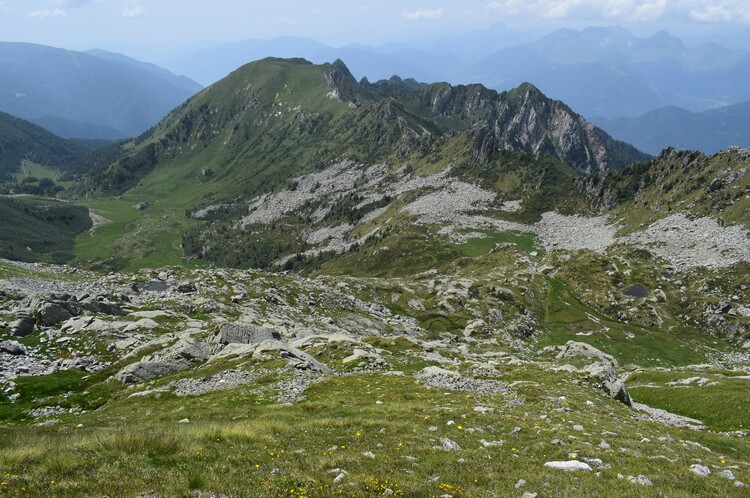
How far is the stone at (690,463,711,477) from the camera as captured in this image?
1627cm

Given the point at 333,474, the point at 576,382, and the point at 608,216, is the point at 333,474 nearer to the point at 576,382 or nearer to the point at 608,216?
the point at 576,382

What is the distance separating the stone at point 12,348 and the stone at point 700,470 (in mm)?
57206

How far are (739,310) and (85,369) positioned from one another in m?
121

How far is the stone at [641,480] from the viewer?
49.2 feet

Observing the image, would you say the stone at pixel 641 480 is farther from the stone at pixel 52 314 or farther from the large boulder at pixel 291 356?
the stone at pixel 52 314

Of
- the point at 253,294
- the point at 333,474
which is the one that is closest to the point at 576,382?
the point at 333,474

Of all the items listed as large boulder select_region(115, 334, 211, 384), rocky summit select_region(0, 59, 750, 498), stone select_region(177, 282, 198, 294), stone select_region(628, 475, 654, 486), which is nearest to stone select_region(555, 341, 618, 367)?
rocky summit select_region(0, 59, 750, 498)

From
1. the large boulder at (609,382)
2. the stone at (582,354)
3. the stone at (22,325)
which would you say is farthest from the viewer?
the stone at (582,354)

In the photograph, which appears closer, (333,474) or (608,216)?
(333,474)

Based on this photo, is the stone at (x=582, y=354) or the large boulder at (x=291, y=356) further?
the stone at (x=582, y=354)

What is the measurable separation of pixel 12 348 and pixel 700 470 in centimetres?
5822

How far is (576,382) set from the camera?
128 feet

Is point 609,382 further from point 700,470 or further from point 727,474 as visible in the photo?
point 727,474

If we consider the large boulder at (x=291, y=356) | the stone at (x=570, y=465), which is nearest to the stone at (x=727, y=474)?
the stone at (x=570, y=465)
